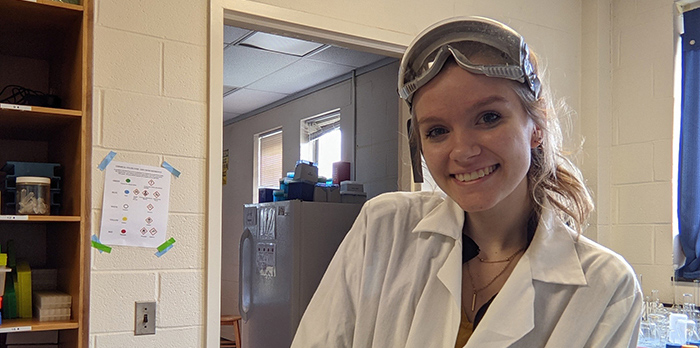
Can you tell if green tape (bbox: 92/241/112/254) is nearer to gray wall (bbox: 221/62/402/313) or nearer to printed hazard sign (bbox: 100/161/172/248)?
printed hazard sign (bbox: 100/161/172/248)

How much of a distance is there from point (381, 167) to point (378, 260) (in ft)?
11.0

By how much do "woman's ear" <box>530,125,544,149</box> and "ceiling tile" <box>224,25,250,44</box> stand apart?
10.2ft

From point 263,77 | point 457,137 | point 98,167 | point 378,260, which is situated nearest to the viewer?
point 457,137

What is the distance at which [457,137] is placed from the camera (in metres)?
1.03

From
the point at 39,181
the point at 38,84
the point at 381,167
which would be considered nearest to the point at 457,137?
the point at 39,181

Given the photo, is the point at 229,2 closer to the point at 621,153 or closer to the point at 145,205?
the point at 145,205

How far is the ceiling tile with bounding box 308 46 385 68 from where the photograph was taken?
14.5 feet

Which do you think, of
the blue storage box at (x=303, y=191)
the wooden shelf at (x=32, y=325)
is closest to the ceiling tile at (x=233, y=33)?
the blue storage box at (x=303, y=191)

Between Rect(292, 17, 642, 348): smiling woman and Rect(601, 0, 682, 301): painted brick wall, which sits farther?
Rect(601, 0, 682, 301): painted brick wall

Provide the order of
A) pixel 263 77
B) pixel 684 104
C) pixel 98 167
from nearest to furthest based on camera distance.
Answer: pixel 98 167 < pixel 684 104 < pixel 263 77

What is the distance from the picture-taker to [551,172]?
1.22 m

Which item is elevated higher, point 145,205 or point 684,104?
point 684,104

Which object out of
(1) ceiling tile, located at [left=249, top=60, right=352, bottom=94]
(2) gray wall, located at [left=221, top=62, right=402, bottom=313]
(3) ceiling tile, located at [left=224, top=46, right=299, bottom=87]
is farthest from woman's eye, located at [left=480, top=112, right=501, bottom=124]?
(1) ceiling tile, located at [left=249, top=60, right=352, bottom=94]

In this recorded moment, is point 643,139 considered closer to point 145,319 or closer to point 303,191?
point 303,191
